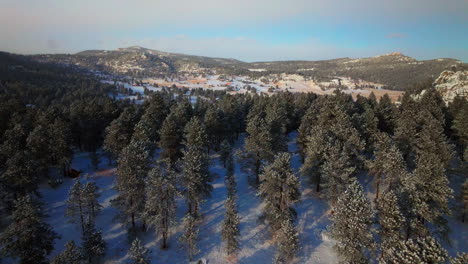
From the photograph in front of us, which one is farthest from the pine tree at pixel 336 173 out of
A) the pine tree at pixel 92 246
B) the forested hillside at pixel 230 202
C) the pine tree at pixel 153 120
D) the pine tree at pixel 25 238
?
the pine tree at pixel 25 238

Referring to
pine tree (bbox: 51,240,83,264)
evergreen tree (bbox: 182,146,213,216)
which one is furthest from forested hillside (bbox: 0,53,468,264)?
evergreen tree (bbox: 182,146,213,216)

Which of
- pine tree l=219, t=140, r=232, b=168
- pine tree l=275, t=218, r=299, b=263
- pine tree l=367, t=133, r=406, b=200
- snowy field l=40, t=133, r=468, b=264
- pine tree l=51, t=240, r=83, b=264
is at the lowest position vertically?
snowy field l=40, t=133, r=468, b=264

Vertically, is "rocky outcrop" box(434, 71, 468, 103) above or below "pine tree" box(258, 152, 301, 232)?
above

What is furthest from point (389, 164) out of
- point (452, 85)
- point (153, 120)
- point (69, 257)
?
point (452, 85)

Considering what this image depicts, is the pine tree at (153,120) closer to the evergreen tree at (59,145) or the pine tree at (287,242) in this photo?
the evergreen tree at (59,145)

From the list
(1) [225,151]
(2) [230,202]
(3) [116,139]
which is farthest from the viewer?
(1) [225,151]

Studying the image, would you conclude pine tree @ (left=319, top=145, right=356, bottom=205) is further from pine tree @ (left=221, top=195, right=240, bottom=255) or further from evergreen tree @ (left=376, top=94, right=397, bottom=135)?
evergreen tree @ (left=376, top=94, right=397, bottom=135)

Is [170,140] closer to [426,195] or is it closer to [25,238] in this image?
[25,238]
